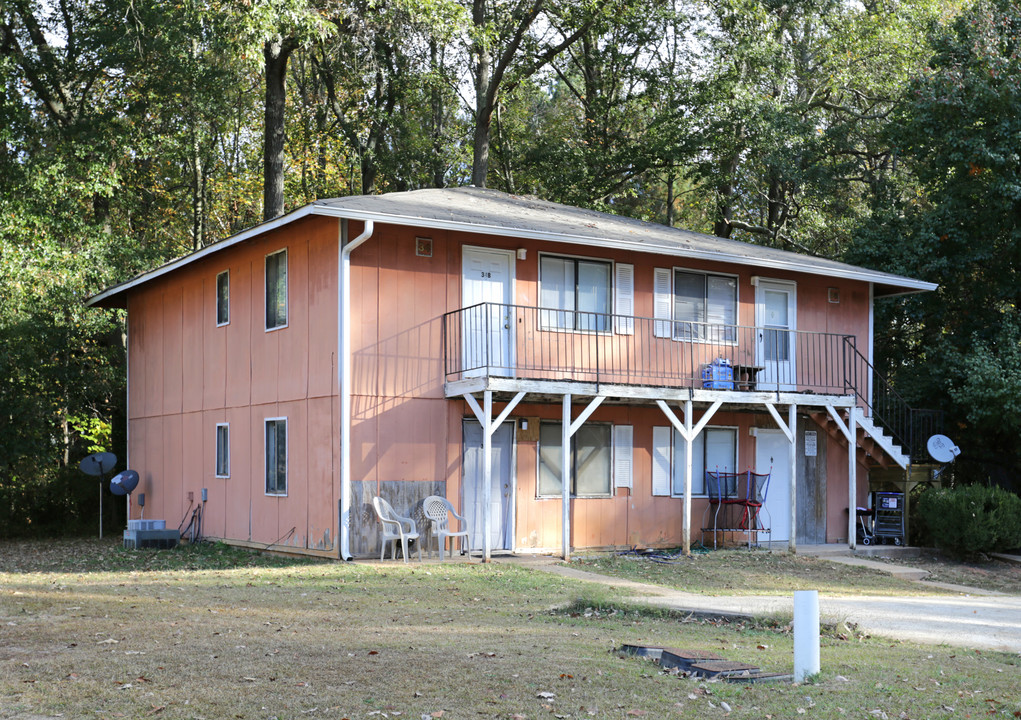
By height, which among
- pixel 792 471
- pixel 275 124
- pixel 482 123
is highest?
pixel 482 123

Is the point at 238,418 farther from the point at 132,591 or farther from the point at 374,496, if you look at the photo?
the point at 132,591

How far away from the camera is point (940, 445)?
20.2m

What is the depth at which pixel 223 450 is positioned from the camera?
762 inches

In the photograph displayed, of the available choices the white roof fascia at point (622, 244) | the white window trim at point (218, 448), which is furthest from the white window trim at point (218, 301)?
the white roof fascia at point (622, 244)

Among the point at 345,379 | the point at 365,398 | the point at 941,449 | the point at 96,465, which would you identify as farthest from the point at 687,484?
the point at 96,465

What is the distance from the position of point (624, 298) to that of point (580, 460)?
9.20ft

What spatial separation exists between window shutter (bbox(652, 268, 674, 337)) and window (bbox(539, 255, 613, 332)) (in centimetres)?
94

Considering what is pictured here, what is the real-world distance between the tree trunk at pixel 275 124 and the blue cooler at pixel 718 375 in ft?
37.1

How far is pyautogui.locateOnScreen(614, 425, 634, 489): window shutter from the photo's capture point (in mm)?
18328

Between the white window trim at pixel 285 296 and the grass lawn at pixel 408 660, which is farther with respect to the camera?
the white window trim at pixel 285 296

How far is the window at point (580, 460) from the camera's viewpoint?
17.7 m

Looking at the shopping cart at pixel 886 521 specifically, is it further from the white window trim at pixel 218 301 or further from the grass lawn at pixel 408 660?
the white window trim at pixel 218 301

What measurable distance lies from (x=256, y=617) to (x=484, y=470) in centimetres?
614

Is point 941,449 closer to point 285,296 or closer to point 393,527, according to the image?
point 393,527
